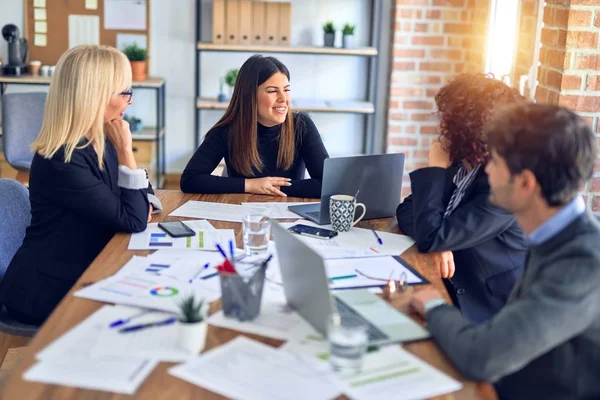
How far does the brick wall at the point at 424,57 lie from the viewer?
4.72 meters

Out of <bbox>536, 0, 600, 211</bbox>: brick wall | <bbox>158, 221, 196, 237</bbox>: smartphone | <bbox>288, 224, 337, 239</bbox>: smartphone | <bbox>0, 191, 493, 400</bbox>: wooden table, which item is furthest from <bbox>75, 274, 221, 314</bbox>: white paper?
<bbox>536, 0, 600, 211</bbox>: brick wall

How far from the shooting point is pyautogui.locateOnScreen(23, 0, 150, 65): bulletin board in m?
5.26

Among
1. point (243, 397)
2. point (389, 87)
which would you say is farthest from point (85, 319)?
point (389, 87)

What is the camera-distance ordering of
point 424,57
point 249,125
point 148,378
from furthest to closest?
point 424,57
point 249,125
point 148,378

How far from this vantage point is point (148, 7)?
17.4ft

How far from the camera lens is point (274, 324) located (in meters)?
1.54

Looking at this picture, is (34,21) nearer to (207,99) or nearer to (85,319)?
(207,99)

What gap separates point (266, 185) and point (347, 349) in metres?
1.40

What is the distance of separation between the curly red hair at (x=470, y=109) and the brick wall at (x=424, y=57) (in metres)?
2.63

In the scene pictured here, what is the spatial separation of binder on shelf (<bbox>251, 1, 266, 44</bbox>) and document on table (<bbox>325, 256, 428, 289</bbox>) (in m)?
3.35

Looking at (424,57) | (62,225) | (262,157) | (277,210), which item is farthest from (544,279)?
(424,57)

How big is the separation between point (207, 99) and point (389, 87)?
Result: 1.21 metres

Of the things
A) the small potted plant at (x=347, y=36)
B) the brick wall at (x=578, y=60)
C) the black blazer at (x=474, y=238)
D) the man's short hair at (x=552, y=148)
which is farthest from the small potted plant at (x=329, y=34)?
the man's short hair at (x=552, y=148)

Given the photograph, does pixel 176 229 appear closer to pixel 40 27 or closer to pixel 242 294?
pixel 242 294
